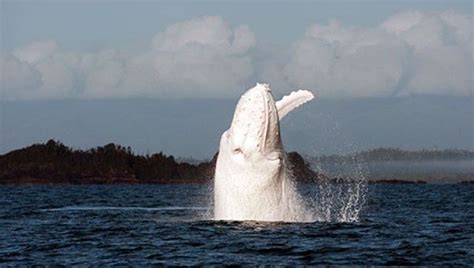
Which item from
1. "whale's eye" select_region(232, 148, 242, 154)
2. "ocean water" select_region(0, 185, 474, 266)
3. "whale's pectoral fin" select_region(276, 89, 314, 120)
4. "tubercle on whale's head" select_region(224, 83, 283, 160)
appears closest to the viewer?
"ocean water" select_region(0, 185, 474, 266)

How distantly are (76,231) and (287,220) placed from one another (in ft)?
18.1

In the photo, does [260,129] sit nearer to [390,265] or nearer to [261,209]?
[261,209]

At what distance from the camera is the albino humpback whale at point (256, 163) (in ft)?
61.7

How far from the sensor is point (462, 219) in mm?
29453

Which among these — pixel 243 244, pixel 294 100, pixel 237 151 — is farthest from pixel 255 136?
pixel 243 244

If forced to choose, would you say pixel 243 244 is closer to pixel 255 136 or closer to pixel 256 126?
pixel 255 136

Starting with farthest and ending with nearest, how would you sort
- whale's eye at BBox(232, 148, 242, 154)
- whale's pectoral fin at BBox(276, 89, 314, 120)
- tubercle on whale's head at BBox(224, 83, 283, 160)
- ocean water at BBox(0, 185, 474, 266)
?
whale's pectoral fin at BBox(276, 89, 314, 120)
whale's eye at BBox(232, 148, 242, 154)
tubercle on whale's head at BBox(224, 83, 283, 160)
ocean water at BBox(0, 185, 474, 266)

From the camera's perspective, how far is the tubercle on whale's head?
18734 mm

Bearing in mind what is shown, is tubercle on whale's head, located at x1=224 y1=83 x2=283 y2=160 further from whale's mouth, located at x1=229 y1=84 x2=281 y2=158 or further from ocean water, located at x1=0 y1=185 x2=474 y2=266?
ocean water, located at x1=0 y1=185 x2=474 y2=266

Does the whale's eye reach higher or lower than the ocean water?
higher

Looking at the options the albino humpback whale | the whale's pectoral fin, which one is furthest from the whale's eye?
the whale's pectoral fin

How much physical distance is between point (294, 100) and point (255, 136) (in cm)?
119

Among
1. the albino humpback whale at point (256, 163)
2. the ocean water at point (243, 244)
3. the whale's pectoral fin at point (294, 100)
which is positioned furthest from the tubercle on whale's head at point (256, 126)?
the ocean water at point (243, 244)

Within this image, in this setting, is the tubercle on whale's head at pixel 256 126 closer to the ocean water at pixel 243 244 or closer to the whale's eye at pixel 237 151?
the whale's eye at pixel 237 151
